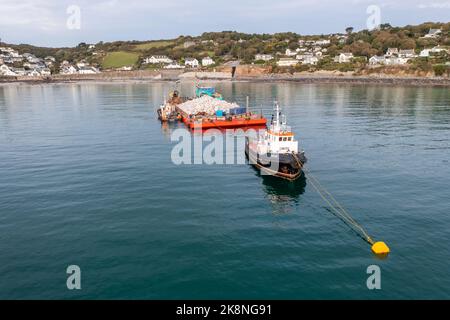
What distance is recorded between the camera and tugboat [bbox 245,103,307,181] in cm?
4141

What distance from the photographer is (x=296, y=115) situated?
89.8 meters

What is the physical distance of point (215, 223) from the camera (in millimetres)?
30781

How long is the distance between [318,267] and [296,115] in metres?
69.1

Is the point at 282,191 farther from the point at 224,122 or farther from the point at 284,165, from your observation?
the point at 224,122

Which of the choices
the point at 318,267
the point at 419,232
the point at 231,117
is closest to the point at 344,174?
the point at 419,232

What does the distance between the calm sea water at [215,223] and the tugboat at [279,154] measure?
1.85 m

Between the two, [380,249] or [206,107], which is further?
[206,107]

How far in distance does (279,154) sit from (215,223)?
48.2ft

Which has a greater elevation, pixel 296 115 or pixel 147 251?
pixel 296 115

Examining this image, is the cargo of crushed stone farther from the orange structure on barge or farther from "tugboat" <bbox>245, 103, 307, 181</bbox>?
"tugboat" <bbox>245, 103, 307, 181</bbox>

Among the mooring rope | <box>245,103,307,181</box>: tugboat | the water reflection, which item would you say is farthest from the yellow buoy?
<box>245,103,307,181</box>: tugboat

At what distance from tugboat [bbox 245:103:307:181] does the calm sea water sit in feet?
6.06

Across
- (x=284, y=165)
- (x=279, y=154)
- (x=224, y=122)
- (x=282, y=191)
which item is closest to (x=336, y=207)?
(x=282, y=191)

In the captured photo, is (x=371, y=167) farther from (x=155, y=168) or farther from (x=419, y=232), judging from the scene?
(x=155, y=168)
